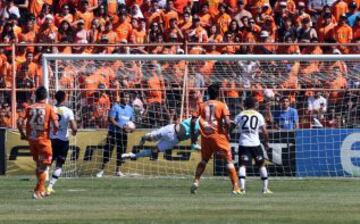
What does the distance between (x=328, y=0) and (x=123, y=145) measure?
10.1 metres

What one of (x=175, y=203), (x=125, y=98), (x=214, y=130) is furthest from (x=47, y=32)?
(x=175, y=203)

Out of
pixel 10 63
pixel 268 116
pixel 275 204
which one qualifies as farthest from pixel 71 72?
pixel 275 204

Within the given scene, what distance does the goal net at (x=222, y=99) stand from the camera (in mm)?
29609

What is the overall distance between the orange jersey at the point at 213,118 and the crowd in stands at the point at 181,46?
6.37m

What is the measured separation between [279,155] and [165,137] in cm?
293

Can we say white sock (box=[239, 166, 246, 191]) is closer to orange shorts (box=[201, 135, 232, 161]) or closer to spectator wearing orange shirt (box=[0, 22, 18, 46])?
orange shorts (box=[201, 135, 232, 161])

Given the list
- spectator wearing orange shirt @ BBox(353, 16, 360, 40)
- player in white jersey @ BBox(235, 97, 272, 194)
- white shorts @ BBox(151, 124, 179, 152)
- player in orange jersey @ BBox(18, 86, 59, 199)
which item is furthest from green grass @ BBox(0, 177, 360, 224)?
spectator wearing orange shirt @ BBox(353, 16, 360, 40)

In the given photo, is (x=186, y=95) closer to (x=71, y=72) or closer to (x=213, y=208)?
(x=71, y=72)

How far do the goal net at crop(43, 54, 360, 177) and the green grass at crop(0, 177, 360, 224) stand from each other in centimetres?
188

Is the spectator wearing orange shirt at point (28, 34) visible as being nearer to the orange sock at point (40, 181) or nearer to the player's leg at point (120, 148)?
the player's leg at point (120, 148)

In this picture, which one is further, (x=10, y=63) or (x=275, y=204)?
(x=10, y=63)

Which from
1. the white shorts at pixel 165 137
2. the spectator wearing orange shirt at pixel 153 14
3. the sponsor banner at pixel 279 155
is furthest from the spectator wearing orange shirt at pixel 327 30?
the white shorts at pixel 165 137

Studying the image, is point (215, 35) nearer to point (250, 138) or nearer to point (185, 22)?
point (185, 22)

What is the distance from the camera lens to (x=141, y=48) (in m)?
32.2
